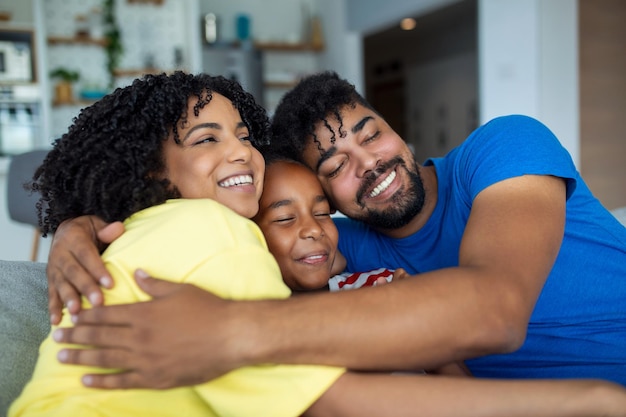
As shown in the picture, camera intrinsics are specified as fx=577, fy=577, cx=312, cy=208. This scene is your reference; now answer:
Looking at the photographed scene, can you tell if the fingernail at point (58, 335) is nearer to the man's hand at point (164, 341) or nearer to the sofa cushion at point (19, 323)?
the man's hand at point (164, 341)

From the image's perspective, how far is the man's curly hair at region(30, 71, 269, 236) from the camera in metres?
0.98

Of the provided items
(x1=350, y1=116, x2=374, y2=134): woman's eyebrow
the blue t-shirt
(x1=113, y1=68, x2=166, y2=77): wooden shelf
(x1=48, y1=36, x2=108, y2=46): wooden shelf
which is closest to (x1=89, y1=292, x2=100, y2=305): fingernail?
the blue t-shirt

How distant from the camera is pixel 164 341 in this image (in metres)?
0.68

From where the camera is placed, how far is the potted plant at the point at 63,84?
16.2 ft

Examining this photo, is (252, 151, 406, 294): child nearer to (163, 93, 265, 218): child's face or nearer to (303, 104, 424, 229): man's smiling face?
(303, 104, 424, 229): man's smiling face

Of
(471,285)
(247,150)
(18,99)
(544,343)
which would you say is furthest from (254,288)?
(18,99)

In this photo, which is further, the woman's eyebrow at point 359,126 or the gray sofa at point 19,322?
the woman's eyebrow at point 359,126

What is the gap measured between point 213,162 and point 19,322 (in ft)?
1.52

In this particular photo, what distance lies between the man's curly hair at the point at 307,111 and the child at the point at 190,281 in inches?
17.8

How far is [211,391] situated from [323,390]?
14 cm

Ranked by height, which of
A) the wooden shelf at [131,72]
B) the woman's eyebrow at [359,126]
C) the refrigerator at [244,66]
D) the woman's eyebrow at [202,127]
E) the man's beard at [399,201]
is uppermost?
the refrigerator at [244,66]

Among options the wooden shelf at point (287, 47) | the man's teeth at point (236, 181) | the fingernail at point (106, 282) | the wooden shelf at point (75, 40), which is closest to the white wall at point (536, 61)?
the wooden shelf at point (287, 47)

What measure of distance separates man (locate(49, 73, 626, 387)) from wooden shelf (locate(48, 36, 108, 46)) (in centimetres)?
416

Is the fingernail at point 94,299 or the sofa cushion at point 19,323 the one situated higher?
the fingernail at point 94,299
